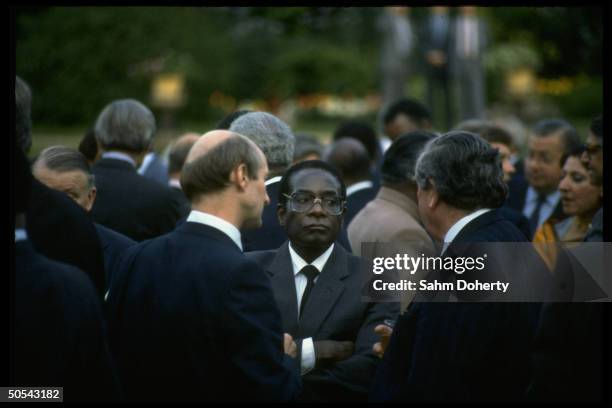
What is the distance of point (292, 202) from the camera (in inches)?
172

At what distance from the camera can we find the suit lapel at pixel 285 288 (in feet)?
13.5

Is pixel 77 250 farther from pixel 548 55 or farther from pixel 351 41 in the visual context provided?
pixel 351 41

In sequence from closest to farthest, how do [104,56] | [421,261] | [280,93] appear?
1. [421,261]
2. [104,56]
3. [280,93]

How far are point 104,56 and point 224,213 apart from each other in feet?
91.2

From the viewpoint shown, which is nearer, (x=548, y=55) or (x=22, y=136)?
(x=22, y=136)

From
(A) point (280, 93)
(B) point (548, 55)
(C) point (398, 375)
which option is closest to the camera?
(C) point (398, 375)

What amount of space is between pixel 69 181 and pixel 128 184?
3.75 feet

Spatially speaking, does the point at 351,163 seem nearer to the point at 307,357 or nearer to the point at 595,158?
the point at 595,158

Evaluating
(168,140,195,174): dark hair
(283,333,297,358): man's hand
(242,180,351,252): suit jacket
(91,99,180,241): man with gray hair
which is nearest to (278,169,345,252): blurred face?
(242,180,351,252): suit jacket

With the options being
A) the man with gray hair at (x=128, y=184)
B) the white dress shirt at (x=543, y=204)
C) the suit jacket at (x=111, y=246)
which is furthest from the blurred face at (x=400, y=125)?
the suit jacket at (x=111, y=246)

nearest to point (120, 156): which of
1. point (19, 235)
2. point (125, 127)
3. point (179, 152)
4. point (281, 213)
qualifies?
point (125, 127)

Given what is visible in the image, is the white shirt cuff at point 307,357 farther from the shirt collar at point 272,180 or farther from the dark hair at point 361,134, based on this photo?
the dark hair at point 361,134

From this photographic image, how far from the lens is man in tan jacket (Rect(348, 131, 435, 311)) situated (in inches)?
188

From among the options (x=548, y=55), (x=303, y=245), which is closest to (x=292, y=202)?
(x=303, y=245)
